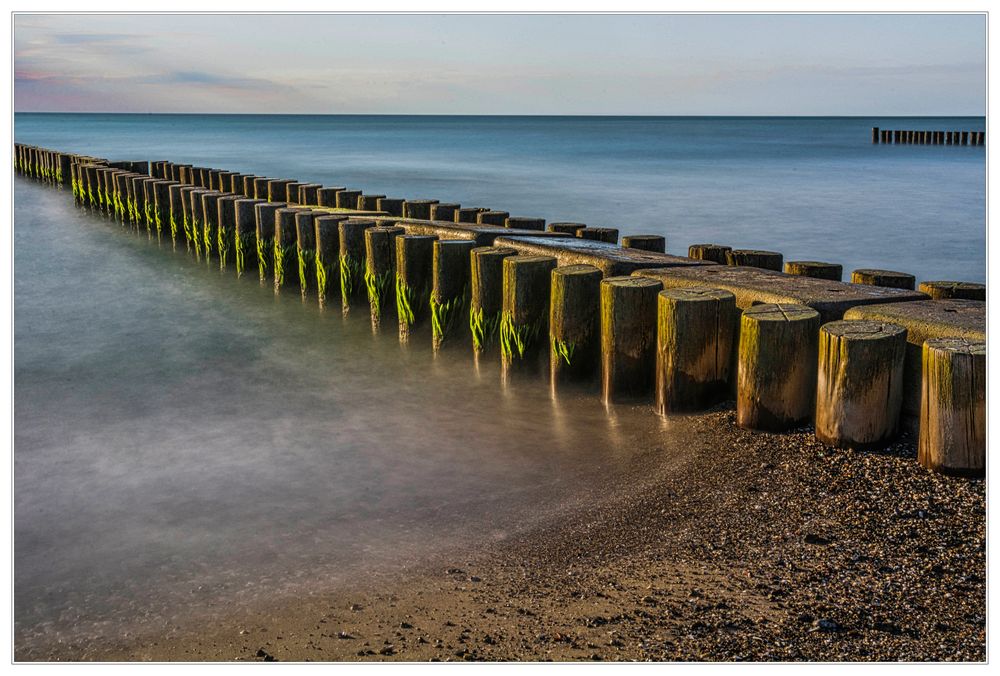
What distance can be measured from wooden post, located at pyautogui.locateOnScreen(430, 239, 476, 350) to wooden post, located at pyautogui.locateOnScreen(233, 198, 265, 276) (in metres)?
4.02

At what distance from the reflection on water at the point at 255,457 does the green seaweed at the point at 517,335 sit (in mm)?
220

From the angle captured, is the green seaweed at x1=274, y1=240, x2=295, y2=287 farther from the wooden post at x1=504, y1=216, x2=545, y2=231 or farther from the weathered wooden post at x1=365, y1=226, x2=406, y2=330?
the wooden post at x1=504, y1=216, x2=545, y2=231

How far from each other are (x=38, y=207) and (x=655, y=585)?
1889 cm

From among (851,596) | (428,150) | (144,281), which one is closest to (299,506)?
(851,596)

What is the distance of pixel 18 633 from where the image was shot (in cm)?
326

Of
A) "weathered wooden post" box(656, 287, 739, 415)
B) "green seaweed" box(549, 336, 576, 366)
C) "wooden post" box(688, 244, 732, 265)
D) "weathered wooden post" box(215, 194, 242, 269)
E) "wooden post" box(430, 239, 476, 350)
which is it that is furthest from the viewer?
"weathered wooden post" box(215, 194, 242, 269)

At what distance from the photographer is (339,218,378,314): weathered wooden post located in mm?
7945

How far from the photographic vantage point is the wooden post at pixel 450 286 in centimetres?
649

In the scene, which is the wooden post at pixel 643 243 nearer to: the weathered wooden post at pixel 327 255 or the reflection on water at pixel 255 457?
the reflection on water at pixel 255 457

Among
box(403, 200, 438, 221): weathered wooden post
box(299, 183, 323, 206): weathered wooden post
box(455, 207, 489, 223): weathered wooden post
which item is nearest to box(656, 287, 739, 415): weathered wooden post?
box(455, 207, 489, 223): weathered wooden post

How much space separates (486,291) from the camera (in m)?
6.09

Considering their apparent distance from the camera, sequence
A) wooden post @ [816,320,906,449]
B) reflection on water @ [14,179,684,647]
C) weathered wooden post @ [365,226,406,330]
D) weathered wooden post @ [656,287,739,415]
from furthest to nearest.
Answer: weathered wooden post @ [365,226,406,330] → weathered wooden post @ [656,287,739,415] → wooden post @ [816,320,906,449] → reflection on water @ [14,179,684,647]

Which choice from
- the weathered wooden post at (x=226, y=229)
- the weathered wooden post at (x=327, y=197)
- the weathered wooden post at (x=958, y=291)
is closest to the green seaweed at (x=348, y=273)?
the weathered wooden post at (x=226, y=229)

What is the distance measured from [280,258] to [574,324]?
15.2 feet
